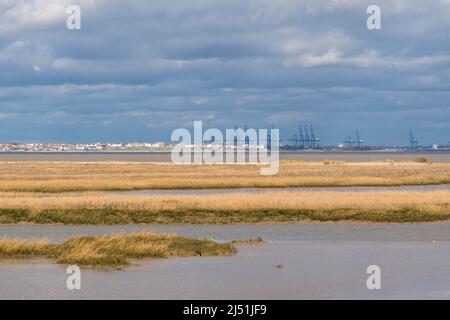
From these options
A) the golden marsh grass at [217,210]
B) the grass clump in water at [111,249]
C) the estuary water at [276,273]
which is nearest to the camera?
the estuary water at [276,273]

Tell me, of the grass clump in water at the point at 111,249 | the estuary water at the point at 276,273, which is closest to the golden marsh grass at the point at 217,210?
the estuary water at the point at 276,273

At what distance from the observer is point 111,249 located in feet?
80.2

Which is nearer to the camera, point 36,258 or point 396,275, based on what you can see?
point 396,275

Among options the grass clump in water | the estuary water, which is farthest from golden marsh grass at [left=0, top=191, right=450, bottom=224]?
the grass clump in water

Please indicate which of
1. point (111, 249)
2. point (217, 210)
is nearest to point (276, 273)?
point (111, 249)

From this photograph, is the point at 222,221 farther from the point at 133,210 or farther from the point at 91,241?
the point at 91,241

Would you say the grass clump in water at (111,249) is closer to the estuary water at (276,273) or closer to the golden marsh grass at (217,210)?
the estuary water at (276,273)

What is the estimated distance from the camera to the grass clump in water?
23.3 meters

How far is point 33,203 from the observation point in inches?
1544

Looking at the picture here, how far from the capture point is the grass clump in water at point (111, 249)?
2334 centimetres

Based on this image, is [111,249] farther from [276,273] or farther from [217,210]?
[217,210]

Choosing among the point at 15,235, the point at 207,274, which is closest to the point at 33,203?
the point at 15,235

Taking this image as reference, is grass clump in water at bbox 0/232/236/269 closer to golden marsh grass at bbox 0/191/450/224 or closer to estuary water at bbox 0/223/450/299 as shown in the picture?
estuary water at bbox 0/223/450/299
